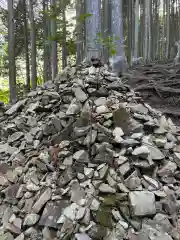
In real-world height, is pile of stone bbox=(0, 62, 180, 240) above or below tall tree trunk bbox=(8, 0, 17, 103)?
below

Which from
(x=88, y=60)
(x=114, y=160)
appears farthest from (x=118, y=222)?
(x=88, y=60)

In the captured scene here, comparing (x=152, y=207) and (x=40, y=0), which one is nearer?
(x=152, y=207)

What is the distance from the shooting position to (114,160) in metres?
2.53

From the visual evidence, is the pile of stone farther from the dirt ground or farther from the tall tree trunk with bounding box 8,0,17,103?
the tall tree trunk with bounding box 8,0,17,103

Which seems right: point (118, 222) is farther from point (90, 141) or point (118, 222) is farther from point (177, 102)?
point (177, 102)

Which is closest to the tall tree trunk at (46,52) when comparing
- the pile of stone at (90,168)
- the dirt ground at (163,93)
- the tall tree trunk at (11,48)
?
the tall tree trunk at (11,48)

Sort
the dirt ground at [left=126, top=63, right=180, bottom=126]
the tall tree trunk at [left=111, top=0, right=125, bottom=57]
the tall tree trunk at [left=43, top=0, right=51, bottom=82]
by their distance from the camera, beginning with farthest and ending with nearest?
1. the tall tree trunk at [left=43, top=0, right=51, bottom=82]
2. the tall tree trunk at [left=111, top=0, right=125, bottom=57]
3. the dirt ground at [left=126, top=63, right=180, bottom=126]

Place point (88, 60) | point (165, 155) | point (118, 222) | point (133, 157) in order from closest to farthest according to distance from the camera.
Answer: point (118, 222) < point (133, 157) < point (165, 155) < point (88, 60)

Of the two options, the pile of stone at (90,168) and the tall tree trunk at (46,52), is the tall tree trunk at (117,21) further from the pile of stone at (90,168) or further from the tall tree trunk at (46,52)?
the pile of stone at (90,168)

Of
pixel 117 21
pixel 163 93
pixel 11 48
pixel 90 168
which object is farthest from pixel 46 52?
pixel 90 168

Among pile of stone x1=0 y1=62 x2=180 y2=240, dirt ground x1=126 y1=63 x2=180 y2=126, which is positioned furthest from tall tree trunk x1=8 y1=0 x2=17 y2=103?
dirt ground x1=126 y1=63 x2=180 y2=126

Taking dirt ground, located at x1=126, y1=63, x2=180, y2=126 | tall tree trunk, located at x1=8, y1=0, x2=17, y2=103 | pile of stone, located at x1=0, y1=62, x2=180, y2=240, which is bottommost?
pile of stone, located at x1=0, y1=62, x2=180, y2=240

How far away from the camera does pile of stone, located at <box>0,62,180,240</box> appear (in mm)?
2125

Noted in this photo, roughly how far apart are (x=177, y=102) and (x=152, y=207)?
326 cm
